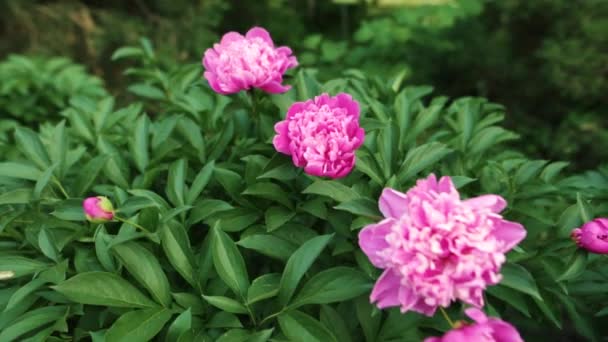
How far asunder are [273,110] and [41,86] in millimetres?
1601

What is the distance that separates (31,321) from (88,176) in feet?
1.15

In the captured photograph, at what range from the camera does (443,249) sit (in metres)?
0.80

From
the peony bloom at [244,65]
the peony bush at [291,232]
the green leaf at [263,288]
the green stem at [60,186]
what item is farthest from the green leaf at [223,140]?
the green leaf at [263,288]

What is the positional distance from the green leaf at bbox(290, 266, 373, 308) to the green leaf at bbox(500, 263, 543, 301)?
207mm

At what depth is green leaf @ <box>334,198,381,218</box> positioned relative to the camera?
3.18 ft

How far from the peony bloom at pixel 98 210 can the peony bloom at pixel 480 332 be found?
587 mm

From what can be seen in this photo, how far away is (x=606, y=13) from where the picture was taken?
3102 millimetres

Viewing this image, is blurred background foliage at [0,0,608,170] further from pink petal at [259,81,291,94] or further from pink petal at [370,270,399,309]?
pink petal at [370,270,399,309]

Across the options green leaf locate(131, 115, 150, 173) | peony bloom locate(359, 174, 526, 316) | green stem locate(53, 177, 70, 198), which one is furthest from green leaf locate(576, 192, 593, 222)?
green stem locate(53, 177, 70, 198)

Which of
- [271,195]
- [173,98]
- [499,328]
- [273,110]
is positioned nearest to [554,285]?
[499,328]

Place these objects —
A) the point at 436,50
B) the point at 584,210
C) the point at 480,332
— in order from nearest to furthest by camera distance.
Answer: the point at 480,332 → the point at 584,210 → the point at 436,50

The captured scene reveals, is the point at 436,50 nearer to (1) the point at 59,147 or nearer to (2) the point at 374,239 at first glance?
(1) the point at 59,147

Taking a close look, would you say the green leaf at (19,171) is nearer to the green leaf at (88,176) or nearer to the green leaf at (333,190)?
the green leaf at (88,176)

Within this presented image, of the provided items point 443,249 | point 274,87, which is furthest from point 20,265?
point 443,249
